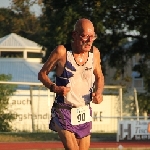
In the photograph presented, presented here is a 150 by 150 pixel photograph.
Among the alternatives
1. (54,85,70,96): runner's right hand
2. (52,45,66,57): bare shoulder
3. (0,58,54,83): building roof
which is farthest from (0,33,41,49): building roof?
(54,85,70,96): runner's right hand

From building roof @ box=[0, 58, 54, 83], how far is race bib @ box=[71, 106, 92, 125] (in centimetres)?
3281

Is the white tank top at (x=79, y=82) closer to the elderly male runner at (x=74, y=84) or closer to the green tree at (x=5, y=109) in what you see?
the elderly male runner at (x=74, y=84)

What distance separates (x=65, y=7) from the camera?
29703 millimetres

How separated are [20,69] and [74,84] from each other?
1422 inches

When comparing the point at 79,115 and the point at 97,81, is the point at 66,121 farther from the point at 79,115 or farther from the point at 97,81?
the point at 97,81

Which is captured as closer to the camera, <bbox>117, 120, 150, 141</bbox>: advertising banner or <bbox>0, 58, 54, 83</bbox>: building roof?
<bbox>117, 120, 150, 141</bbox>: advertising banner

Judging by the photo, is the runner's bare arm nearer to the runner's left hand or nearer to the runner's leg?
the runner's left hand

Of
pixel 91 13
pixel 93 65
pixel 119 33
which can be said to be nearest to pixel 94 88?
pixel 93 65

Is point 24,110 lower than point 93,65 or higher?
lower

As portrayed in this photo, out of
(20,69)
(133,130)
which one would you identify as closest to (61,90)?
(133,130)

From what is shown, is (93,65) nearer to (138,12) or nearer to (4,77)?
(138,12)

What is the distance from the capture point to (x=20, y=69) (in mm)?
44344

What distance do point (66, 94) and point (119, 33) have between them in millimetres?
23128

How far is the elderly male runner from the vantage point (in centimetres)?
827
